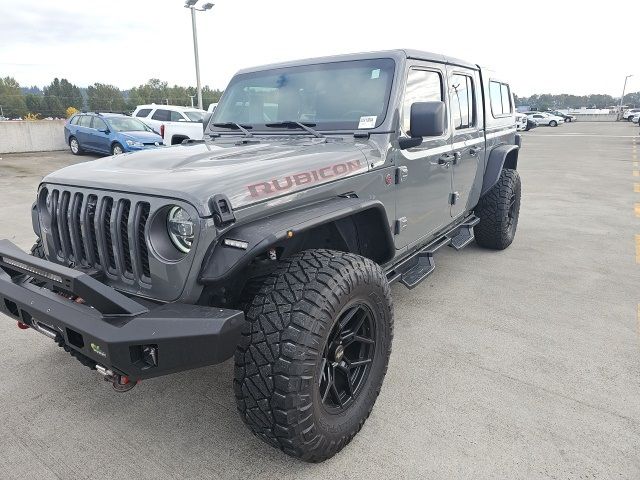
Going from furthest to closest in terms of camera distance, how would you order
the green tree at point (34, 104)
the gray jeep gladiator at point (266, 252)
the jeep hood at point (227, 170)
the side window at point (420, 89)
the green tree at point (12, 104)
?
the green tree at point (34, 104)
the green tree at point (12, 104)
the side window at point (420, 89)
the jeep hood at point (227, 170)
the gray jeep gladiator at point (266, 252)

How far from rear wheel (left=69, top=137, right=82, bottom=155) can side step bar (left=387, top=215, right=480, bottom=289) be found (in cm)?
1439

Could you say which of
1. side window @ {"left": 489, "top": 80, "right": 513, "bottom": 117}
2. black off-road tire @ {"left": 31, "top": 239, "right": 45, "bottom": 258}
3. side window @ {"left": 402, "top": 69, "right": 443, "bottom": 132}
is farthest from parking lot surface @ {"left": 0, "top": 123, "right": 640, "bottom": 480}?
side window @ {"left": 489, "top": 80, "right": 513, "bottom": 117}

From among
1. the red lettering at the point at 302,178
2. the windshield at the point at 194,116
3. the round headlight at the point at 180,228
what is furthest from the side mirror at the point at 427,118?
the windshield at the point at 194,116

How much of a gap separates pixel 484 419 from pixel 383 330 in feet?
2.38

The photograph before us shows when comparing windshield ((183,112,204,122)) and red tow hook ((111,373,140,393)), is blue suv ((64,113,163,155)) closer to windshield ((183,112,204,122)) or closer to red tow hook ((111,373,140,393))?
windshield ((183,112,204,122))

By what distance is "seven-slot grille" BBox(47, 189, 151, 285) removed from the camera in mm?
2012

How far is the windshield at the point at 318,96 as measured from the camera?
3010 mm

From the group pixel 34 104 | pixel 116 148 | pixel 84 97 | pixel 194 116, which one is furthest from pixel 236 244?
pixel 84 97

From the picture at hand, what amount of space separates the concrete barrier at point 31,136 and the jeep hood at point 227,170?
678 inches

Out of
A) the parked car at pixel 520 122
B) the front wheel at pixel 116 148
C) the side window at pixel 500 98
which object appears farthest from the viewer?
the front wheel at pixel 116 148

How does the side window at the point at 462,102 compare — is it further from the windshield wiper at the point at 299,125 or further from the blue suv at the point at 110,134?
the blue suv at the point at 110,134

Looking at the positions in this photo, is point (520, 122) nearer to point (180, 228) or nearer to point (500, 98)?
point (500, 98)

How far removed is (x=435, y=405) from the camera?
2.63 metres

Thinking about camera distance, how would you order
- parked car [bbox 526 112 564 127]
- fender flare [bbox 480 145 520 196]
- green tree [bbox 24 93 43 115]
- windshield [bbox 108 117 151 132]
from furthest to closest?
green tree [bbox 24 93 43 115]
parked car [bbox 526 112 564 127]
windshield [bbox 108 117 151 132]
fender flare [bbox 480 145 520 196]
